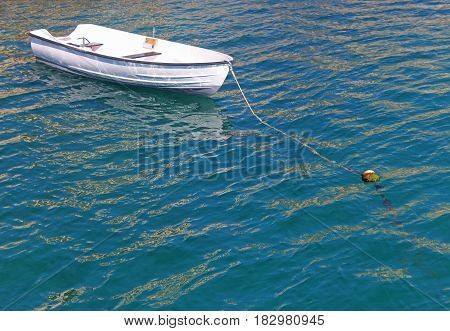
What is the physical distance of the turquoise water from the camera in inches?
545

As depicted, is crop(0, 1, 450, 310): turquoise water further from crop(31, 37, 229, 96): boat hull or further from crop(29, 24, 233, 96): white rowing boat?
crop(29, 24, 233, 96): white rowing boat

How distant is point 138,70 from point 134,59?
1.48 ft

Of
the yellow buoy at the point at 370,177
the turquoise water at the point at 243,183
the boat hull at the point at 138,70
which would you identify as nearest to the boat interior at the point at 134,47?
the boat hull at the point at 138,70

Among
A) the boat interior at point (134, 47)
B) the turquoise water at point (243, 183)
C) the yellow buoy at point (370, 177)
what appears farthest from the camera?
the boat interior at point (134, 47)

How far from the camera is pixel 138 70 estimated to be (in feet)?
79.4

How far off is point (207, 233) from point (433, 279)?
5573 mm

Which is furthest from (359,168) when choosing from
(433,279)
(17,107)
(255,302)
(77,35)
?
(77,35)

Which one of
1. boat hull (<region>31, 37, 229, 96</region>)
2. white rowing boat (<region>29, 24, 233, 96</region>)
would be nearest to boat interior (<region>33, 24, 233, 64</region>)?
white rowing boat (<region>29, 24, 233, 96</region>)

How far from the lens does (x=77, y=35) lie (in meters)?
28.2

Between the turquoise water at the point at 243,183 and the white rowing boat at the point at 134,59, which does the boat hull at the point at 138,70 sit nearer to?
the white rowing boat at the point at 134,59

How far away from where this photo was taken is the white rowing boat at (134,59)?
23156mm

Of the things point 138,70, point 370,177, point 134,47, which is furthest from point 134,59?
point 370,177

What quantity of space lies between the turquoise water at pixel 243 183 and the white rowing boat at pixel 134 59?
63 centimetres

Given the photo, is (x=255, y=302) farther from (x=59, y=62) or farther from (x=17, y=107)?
(x=59, y=62)
